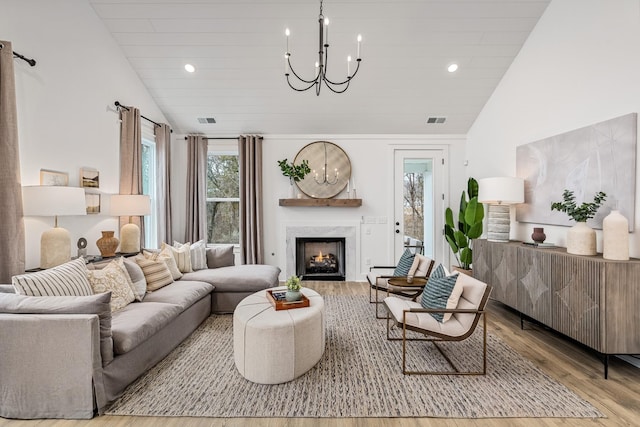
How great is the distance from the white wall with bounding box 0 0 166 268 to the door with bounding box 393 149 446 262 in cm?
431

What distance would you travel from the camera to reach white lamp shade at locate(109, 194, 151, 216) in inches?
152

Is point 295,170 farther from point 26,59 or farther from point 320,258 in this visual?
point 26,59

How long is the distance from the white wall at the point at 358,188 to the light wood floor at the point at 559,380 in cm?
253

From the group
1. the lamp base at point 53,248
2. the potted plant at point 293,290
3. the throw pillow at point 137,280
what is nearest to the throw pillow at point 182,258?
the throw pillow at point 137,280

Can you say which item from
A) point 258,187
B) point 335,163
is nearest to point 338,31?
point 335,163

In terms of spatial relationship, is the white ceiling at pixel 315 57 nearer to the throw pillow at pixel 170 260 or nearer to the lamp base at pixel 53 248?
the throw pillow at pixel 170 260

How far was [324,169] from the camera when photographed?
5598mm

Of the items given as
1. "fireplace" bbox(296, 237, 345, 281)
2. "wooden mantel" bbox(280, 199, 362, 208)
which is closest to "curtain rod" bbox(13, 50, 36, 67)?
"wooden mantel" bbox(280, 199, 362, 208)

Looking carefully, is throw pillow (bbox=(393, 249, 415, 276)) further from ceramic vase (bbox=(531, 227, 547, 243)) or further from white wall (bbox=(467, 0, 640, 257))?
white wall (bbox=(467, 0, 640, 257))

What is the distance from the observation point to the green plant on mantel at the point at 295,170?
543cm

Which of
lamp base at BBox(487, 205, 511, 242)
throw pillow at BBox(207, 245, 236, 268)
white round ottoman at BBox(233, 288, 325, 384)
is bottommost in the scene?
white round ottoman at BBox(233, 288, 325, 384)

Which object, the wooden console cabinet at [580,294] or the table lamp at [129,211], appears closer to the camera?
the wooden console cabinet at [580,294]

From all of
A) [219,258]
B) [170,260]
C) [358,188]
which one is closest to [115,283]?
[170,260]

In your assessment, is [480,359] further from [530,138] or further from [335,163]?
[335,163]
